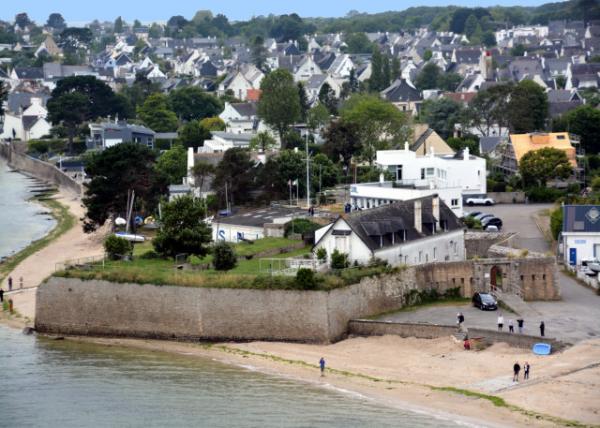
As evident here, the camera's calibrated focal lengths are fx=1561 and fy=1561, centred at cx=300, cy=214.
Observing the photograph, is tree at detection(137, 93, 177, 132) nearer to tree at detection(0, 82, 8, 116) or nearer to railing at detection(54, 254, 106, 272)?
tree at detection(0, 82, 8, 116)

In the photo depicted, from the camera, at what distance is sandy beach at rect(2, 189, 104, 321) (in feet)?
148

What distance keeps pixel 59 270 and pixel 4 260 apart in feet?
41.2

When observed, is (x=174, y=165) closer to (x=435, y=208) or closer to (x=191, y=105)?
(x=435, y=208)

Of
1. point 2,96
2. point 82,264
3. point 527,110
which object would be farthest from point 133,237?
point 2,96

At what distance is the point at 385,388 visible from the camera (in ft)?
110

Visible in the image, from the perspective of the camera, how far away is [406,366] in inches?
1382

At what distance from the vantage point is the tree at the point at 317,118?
86312mm

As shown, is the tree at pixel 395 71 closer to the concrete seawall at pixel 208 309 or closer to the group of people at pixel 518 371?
the concrete seawall at pixel 208 309

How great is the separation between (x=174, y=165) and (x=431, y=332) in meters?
32.4

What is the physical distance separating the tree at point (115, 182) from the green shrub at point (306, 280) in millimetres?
17966

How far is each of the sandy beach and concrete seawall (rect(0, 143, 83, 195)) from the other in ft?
51.8

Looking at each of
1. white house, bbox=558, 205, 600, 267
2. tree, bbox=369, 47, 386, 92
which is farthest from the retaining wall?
tree, bbox=369, 47, 386, 92

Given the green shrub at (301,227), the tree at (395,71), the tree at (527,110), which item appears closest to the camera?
the green shrub at (301,227)

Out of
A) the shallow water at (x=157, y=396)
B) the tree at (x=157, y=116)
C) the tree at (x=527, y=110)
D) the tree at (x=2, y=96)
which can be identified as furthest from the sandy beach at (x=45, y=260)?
the tree at (x=2, y=96)
